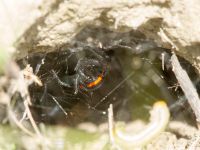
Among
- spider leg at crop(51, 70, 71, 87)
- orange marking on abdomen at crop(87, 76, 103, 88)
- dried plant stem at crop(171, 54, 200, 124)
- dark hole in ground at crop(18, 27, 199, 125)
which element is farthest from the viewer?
orange marking on abdomen at crop(87, 76, 103, 88)

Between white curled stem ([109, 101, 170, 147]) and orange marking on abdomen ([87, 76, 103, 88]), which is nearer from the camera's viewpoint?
white curled stem ([109, 101, 170, 147])

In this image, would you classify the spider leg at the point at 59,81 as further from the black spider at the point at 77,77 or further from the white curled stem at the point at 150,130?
the white curled stem at the point at 150,130

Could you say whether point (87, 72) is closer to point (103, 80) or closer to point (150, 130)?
point (103, 80)

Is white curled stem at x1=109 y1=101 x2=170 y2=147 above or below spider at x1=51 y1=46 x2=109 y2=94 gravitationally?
below

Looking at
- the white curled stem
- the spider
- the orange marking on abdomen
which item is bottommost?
the white curled stem

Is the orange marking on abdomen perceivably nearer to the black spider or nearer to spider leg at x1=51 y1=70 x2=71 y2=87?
the black spider

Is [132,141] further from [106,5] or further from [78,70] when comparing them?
[106,5]

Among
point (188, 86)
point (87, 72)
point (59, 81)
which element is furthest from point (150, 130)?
point (59, 81)

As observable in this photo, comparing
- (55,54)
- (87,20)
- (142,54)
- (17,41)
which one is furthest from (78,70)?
(17,41)

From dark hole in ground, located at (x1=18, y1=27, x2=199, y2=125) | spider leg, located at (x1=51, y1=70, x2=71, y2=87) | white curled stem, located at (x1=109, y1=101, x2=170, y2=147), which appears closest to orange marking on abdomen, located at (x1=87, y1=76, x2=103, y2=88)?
dark hole in ground, located at (x1=18, y1=27, x2=199, y2=125)
